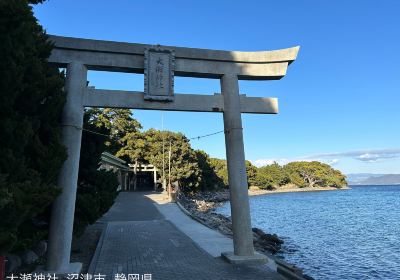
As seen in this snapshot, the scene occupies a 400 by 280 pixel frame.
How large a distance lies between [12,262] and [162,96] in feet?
17.0

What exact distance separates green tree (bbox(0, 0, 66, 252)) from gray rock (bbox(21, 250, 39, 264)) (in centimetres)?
105

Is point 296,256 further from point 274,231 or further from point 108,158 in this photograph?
point 108,158

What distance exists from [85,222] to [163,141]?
1417 inches

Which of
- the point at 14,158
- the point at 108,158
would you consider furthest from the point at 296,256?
the point at 108,158

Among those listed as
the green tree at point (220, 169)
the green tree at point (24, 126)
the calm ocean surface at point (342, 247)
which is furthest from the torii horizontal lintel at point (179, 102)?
the green tree at point (220, 169)

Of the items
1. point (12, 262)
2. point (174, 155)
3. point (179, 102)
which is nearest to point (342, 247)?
point (179, 102)

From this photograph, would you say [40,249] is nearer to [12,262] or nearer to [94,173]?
[12,262]

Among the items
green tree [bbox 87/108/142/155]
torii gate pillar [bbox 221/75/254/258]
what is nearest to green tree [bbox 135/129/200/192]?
green tree [bbox 87/108/142/155]

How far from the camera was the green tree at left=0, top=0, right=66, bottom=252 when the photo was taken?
523cm

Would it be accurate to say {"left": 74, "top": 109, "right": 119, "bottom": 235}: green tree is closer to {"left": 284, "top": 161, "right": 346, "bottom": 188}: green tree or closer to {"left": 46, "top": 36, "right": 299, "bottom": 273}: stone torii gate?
{"left": 46, "top": 36, "right": 299, "bottom": 273}: stone torii gate

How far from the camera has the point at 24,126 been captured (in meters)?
6.20

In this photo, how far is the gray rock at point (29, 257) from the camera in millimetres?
8961

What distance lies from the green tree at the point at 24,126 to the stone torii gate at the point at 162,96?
587 millimetres

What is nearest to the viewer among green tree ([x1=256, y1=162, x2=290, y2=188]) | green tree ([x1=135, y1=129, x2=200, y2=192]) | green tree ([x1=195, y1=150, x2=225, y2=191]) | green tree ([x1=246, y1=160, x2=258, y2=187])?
green tree ([x1=135, y1=129, x2=200, y2=192])
